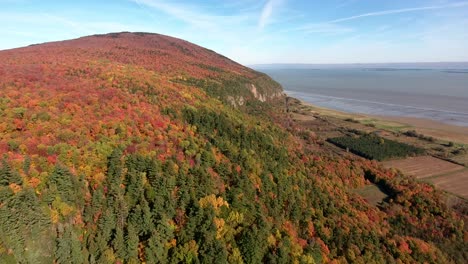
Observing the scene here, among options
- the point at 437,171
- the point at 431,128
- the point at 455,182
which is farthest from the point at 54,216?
the point at 431,128

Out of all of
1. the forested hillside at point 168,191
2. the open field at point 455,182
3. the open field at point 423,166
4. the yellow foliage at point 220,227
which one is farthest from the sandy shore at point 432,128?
the yellow foliage at point 220,227

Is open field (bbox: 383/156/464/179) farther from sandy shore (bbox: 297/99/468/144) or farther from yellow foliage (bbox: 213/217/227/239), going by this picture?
yellow foliage (bbox: 213/217/227/239)

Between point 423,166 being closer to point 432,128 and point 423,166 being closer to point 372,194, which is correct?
point 372,194

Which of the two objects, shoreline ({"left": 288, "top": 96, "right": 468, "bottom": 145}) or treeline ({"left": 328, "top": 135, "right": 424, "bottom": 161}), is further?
shoreline ({"left": 288, "top": 96, "right": 468, "bottom": 145})

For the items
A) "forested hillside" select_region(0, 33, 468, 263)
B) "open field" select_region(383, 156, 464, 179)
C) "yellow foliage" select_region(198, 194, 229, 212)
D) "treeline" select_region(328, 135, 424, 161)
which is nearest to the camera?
"forested hillside" select_region(0, 33, 468, 263)

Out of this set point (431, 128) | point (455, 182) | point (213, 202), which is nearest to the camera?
point (213, 202)

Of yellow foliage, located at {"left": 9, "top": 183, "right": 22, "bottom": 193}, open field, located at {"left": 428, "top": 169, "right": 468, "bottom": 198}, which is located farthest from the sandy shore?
yellow foliage, located at {"left": 9, "top": 183, "right": 22, "bottom": 193}
